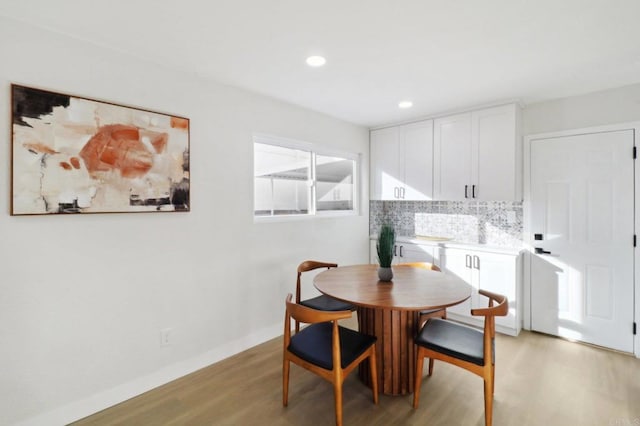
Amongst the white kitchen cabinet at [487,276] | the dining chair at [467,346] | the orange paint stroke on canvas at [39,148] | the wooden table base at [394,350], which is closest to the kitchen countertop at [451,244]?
the white kitchen cabinet at [487,276]

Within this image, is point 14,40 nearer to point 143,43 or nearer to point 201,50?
point 143,43

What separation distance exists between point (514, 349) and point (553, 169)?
1.90 meters

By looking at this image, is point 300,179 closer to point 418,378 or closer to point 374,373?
point 374,373

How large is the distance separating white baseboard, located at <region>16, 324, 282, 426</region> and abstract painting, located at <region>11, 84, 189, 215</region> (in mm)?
1276

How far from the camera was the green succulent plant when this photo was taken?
2463 mm

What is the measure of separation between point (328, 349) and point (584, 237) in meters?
2.91

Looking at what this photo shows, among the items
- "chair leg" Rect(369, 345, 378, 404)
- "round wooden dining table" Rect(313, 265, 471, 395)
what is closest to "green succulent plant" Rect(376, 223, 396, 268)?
"round wooden dining table" Rect(313, 265, 471, 395)

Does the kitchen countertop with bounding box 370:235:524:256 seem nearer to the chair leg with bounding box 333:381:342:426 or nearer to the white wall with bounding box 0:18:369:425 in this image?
the white wall with bounding box 0:18:369:425

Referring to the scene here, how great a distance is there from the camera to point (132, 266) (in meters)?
2.31

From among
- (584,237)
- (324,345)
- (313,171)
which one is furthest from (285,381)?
(584,237)

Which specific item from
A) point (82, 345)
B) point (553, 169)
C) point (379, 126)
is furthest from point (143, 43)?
point (553, 169)

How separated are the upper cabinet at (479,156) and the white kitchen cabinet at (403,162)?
119 mm

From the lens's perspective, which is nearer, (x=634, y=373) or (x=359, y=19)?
(x=359, y=19)

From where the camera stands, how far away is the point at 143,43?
2.13m
